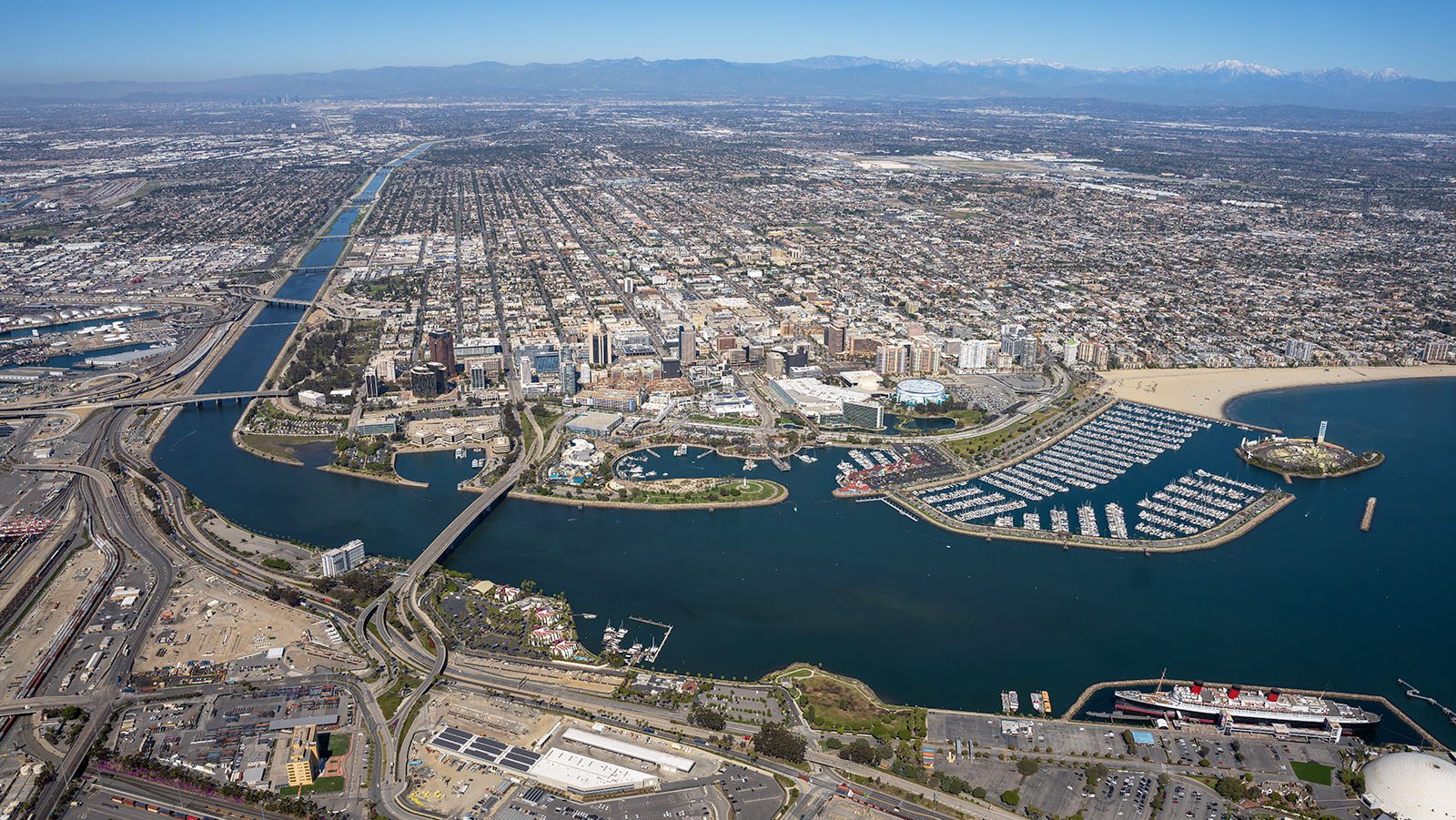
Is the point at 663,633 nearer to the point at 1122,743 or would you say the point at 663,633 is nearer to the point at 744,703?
the point at 744,703

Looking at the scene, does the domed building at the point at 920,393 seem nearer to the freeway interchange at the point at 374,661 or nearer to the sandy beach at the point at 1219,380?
the sandy beach at the point at 1219,380

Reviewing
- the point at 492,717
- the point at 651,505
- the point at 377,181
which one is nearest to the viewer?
the point at 492,717

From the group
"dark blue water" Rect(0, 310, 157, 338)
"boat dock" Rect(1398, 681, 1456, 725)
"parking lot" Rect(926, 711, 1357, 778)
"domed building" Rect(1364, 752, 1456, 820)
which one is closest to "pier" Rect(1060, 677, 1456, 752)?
"boat dock" Rect(1398, 681, 1456, 725)

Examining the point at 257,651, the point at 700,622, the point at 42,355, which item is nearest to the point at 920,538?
the point at 700,622

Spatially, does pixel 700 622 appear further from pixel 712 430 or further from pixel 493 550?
pixel 712 430

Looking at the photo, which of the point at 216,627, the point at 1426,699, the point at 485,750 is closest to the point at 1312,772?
the point at 1426,699

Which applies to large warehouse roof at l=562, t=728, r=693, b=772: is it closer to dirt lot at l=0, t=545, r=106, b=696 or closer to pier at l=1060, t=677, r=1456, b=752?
pier at l=1060, t=677, r=1456, b=752
